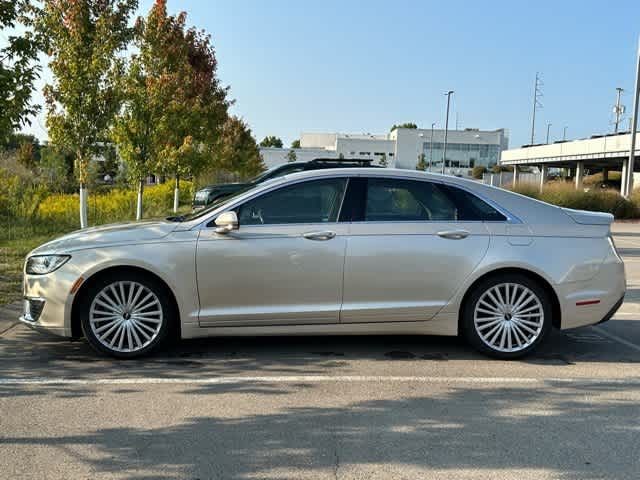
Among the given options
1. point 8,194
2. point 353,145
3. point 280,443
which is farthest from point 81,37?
point 353,145

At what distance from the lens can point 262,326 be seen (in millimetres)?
5395

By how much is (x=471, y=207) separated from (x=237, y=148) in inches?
1252

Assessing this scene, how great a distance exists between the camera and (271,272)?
17.4 ft

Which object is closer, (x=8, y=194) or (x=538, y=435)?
(x=538, y=435)

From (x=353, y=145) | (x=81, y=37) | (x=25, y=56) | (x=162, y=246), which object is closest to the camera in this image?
(x=162, y=246)

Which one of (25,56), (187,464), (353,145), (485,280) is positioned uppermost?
(353,145)

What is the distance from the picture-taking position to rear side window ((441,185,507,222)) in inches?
221

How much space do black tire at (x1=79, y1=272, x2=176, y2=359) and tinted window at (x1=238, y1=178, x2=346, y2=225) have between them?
94 centimetres

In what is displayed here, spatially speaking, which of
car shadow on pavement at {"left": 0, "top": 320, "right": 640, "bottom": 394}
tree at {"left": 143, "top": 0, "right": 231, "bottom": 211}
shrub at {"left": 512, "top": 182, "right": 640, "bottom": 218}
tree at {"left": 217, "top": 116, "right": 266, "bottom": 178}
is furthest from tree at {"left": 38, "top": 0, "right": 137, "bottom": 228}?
shrub at {"left": 512, "top": 182, "right": 640, "bottom": 218}

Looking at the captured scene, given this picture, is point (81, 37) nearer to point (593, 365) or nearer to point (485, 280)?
point (485, 280)

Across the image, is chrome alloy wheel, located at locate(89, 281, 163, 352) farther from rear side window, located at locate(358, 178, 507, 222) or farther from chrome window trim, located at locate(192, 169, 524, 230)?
rear side window, located at locate(358, 178, 507, 222)

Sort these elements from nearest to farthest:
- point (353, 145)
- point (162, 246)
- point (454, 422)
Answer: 1. point (454, 422)
2. point (162, 246)
3. point (353, 145)

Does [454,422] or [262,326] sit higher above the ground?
[262,326]

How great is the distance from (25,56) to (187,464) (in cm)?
591
